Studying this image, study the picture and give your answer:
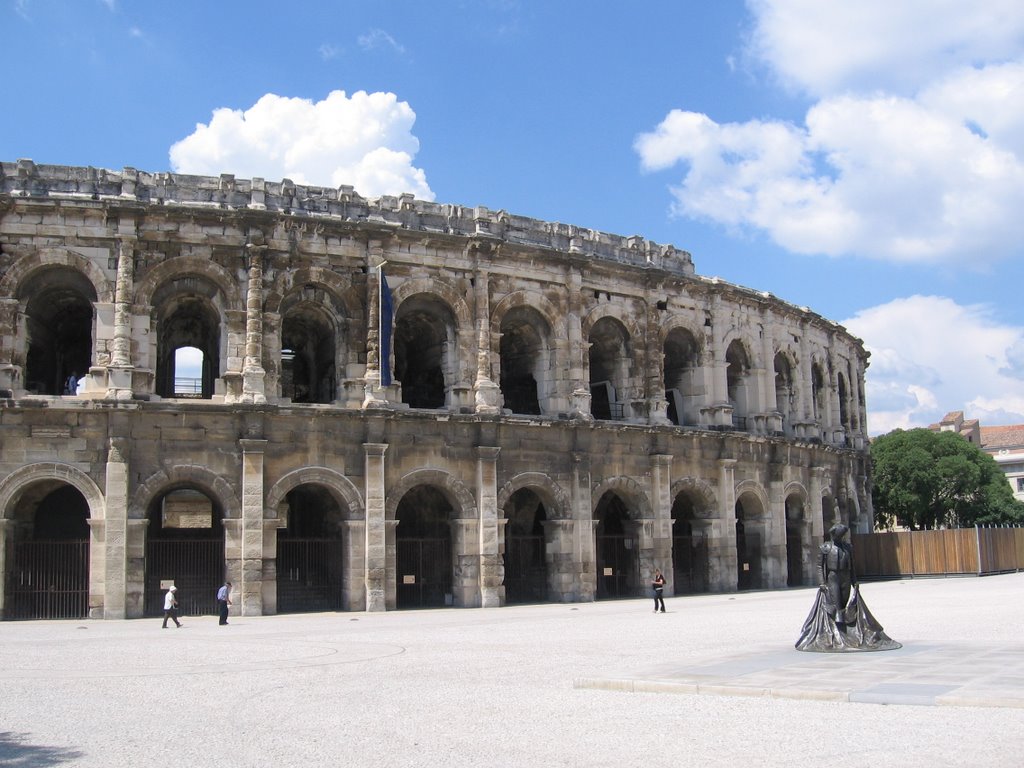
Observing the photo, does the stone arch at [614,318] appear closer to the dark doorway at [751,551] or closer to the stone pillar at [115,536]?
the dark doorway at [751,551]

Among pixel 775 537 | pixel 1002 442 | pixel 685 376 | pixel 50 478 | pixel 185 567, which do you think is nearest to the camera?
pixel 50 478

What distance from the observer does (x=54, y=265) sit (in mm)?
24000

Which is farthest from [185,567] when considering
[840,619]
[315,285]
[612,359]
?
[840,619]

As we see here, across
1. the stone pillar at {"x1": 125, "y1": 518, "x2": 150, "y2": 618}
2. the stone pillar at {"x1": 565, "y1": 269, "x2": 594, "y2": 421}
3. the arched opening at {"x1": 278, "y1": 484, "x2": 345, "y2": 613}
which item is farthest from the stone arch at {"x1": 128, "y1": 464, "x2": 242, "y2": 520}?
the stone pillar at {"x1": 565, "y1": 269, "x2": 594, "y2": 421}

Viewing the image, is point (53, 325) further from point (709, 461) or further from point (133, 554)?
point (709, 461)

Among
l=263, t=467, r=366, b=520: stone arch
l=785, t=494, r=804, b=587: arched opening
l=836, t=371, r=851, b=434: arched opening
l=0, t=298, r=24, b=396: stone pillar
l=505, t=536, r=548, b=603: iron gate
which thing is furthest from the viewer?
l=836, t=371, r=851, b=434: arched opening

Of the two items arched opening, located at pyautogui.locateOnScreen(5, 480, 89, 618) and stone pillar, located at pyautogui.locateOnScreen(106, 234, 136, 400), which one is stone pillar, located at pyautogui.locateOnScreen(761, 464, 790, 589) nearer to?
stone pillar, located at pyautogui.locateOnScreen(106, 234, 136, 400)

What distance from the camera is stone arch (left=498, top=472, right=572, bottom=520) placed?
2714 centimetres

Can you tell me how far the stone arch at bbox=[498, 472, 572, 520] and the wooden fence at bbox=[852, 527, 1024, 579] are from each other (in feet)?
50.1

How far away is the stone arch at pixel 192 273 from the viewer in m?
24.3

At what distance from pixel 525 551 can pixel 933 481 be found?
29.8 m

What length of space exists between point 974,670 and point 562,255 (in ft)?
62.0

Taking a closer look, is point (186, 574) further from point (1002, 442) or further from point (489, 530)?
point (1002, 442)

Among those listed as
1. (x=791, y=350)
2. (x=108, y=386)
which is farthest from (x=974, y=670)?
(x=791, y=350)
